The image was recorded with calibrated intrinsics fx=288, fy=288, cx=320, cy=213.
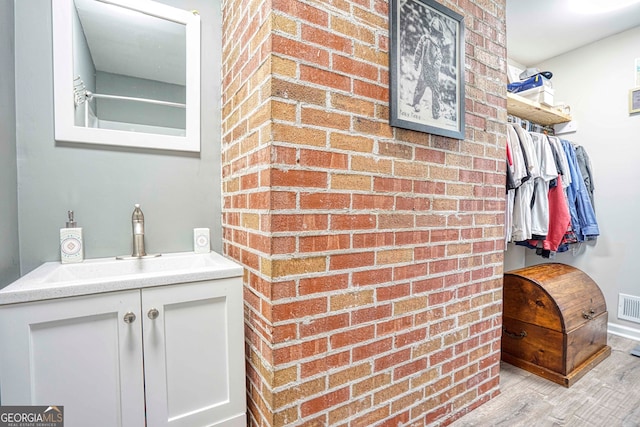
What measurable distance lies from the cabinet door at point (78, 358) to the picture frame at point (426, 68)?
127 centimetres

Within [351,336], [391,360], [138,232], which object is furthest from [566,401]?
[138,232]

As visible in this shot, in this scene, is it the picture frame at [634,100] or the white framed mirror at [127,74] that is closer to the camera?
the white framed mirror at [127,74]

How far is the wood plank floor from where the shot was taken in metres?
1.47

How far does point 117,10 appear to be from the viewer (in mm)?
1396

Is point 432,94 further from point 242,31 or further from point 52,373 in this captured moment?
point 52,373

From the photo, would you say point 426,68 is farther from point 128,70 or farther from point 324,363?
point 128,70

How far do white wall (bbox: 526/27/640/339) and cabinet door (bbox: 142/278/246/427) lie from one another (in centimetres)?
325

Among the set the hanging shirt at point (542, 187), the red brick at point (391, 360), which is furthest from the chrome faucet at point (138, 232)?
the hanging shirt at point (542, 187)

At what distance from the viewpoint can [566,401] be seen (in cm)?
163

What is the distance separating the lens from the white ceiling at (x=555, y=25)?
7.06 feet

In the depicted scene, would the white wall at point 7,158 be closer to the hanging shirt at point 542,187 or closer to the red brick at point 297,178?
the red brick at point 297,178

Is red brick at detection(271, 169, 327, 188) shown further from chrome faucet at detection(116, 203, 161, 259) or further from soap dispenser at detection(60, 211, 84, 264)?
soap dispenser at detection(60, 211, 84, 264)

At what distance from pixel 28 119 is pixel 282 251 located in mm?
1271

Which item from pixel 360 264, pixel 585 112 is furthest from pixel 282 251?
pixel 585 112
